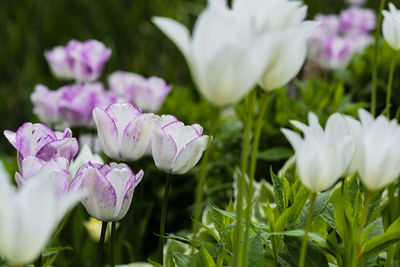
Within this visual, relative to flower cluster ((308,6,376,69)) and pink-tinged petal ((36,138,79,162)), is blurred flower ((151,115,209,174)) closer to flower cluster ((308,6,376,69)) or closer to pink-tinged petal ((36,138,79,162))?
pink-tinged petal ((36,138,79,162))

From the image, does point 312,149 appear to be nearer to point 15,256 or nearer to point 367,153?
point 367,153

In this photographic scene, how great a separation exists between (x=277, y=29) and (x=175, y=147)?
26cm

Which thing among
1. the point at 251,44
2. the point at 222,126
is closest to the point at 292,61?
the point at 251,44

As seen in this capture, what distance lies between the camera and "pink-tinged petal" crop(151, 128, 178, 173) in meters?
0.76

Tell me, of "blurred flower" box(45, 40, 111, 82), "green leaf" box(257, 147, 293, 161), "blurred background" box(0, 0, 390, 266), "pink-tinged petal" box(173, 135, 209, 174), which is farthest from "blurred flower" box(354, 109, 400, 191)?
"blurred flower" box(45, 40, 111, 82)

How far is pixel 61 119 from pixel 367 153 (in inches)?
47.7

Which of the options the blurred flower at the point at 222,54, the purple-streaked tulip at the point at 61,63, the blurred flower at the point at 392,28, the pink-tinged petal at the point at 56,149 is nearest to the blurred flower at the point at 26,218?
the blurred flower at the point at 222,54

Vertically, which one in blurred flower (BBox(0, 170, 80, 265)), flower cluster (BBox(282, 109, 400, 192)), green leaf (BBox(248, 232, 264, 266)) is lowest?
green leaf (BBox(248, 232, 264, 266))

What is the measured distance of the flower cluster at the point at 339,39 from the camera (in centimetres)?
224

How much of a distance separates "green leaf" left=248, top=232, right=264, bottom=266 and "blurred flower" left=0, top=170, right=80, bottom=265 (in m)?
0.34

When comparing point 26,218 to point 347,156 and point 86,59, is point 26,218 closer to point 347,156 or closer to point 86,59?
point 347,156

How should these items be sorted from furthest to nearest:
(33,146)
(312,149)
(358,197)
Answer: (358,197) < (33,146) < (312,149)

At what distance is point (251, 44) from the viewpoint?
0.50m

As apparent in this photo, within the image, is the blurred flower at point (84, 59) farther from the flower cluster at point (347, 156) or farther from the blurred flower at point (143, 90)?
the flower cluster at point (347, 156)
